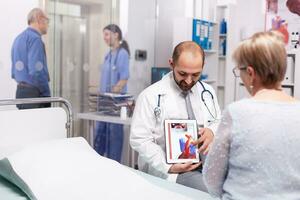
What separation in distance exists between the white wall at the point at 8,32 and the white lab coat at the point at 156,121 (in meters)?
1.72

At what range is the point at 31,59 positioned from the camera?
11.5ft

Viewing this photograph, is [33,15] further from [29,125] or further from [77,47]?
[29,125]

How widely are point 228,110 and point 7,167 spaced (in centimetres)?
111

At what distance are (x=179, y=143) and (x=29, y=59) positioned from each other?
197cm

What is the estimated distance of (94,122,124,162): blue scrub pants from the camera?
4.24 metres

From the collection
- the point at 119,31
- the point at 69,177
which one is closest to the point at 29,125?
the point at 69,177

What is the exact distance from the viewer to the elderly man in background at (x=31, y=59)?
11.4ft

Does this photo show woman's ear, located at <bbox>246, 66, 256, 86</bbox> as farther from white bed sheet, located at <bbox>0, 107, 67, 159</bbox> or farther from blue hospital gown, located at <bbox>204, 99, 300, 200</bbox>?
white bed sheet, located at <bbox>0, 107, 67, 159</bbox>

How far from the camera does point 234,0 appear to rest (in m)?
4.82

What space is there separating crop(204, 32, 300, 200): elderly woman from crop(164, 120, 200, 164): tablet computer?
0.78m

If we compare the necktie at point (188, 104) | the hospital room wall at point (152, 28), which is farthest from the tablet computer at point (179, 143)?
the hospital room wall at point (152, 28)

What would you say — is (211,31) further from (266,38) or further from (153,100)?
(266,38)

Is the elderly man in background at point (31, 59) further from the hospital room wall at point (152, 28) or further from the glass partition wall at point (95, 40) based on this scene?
the hospital room wall at point (152, 28)

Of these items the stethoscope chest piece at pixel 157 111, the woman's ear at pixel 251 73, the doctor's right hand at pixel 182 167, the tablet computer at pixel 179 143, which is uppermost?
the woman's ear at pixel 251 73
